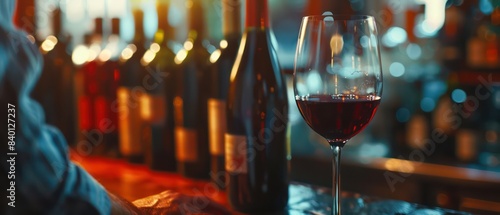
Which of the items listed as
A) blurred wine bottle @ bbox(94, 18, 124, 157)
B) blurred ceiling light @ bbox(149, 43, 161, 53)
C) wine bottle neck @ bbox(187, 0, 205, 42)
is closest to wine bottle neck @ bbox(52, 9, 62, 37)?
blurred wine bottle @ bbox(94, 18, 124, 157)

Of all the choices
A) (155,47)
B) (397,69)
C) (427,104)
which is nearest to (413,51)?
(397,69)

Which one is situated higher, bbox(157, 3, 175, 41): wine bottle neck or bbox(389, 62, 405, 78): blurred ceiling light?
bbox(157, 3, 175, 41): wine bottle neck

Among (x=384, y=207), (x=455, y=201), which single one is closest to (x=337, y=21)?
(x=384, y=207)

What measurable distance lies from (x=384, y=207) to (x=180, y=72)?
557 millimetres

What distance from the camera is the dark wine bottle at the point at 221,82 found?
3.00 ft

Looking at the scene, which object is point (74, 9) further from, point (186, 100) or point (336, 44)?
point (336, 44)

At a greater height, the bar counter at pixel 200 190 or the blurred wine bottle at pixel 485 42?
the blurred wine bottle at pixel 485 42

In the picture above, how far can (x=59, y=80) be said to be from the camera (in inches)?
53.1

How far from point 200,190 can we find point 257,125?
0.18m

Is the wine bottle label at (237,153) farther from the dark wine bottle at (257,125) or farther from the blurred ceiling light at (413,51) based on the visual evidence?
the blurred ceiling light at (413,51)

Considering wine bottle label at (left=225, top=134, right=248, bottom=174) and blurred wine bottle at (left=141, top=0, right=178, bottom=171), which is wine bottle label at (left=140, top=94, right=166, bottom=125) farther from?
wine bottle label at (left=225, top=134, right=248, bottom=174)

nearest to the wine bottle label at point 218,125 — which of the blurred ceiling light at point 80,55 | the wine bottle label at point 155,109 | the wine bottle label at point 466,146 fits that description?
the wine bottle label at point 155,109

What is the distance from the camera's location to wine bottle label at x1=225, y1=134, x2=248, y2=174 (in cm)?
81

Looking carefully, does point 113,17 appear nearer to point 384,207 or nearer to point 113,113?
point 113,113
